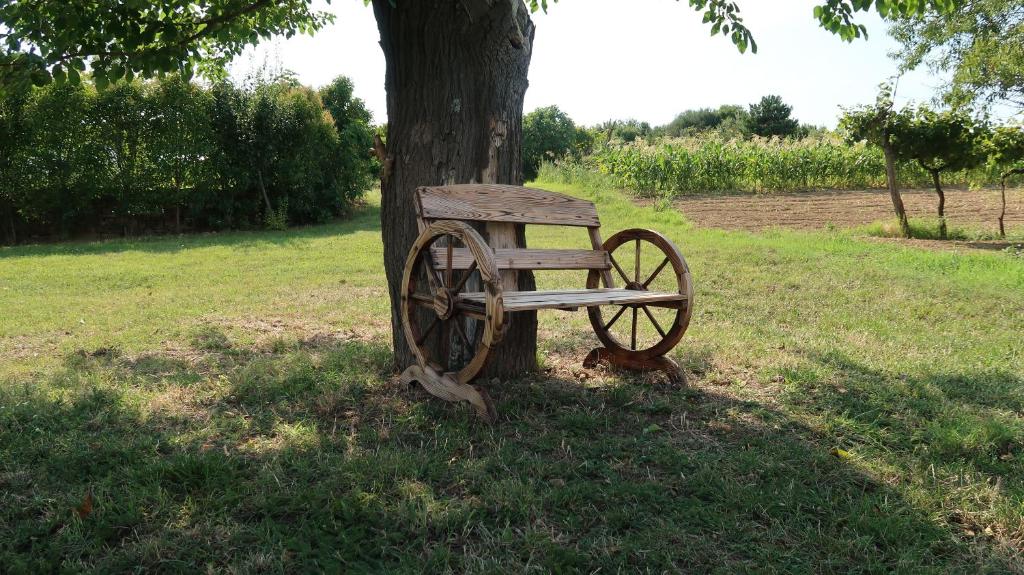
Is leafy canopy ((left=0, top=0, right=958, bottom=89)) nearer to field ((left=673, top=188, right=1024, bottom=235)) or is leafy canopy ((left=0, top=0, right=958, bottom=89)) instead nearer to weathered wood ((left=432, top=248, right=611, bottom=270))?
weathered wood ((left=432, top=248, right=611, bottom=270))

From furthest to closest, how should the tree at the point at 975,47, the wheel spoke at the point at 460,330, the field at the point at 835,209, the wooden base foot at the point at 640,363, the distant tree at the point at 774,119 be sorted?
the distant tree at the point at 774,119 → the field at the point at 835,209 → the tree at the point at 975,47 → the wooden base foot at the point at 640,363 → the wheel spoke at the point at 460,330

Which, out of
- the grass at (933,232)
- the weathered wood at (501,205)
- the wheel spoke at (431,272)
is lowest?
the grass at (933,232)

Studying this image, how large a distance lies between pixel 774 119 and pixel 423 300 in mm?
51163

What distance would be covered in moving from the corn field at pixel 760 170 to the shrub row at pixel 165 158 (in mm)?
8624

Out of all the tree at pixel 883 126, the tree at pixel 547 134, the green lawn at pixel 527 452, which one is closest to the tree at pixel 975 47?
the tree at pixel 883 126

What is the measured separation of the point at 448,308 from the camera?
3379mm

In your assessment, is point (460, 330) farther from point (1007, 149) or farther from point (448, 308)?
point (1007, 149)

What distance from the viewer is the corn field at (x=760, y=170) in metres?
19.1

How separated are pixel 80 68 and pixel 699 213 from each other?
13326mm

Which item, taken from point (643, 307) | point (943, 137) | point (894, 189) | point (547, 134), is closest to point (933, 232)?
point (894, 189)

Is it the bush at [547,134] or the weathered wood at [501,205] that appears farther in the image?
the bush at [547,134]

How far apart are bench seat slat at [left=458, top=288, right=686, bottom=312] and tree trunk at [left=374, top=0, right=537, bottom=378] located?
539 mm

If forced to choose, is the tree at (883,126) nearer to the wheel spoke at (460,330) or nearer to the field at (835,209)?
the field at (835,209)

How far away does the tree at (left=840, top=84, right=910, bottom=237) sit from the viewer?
13.1 meters
